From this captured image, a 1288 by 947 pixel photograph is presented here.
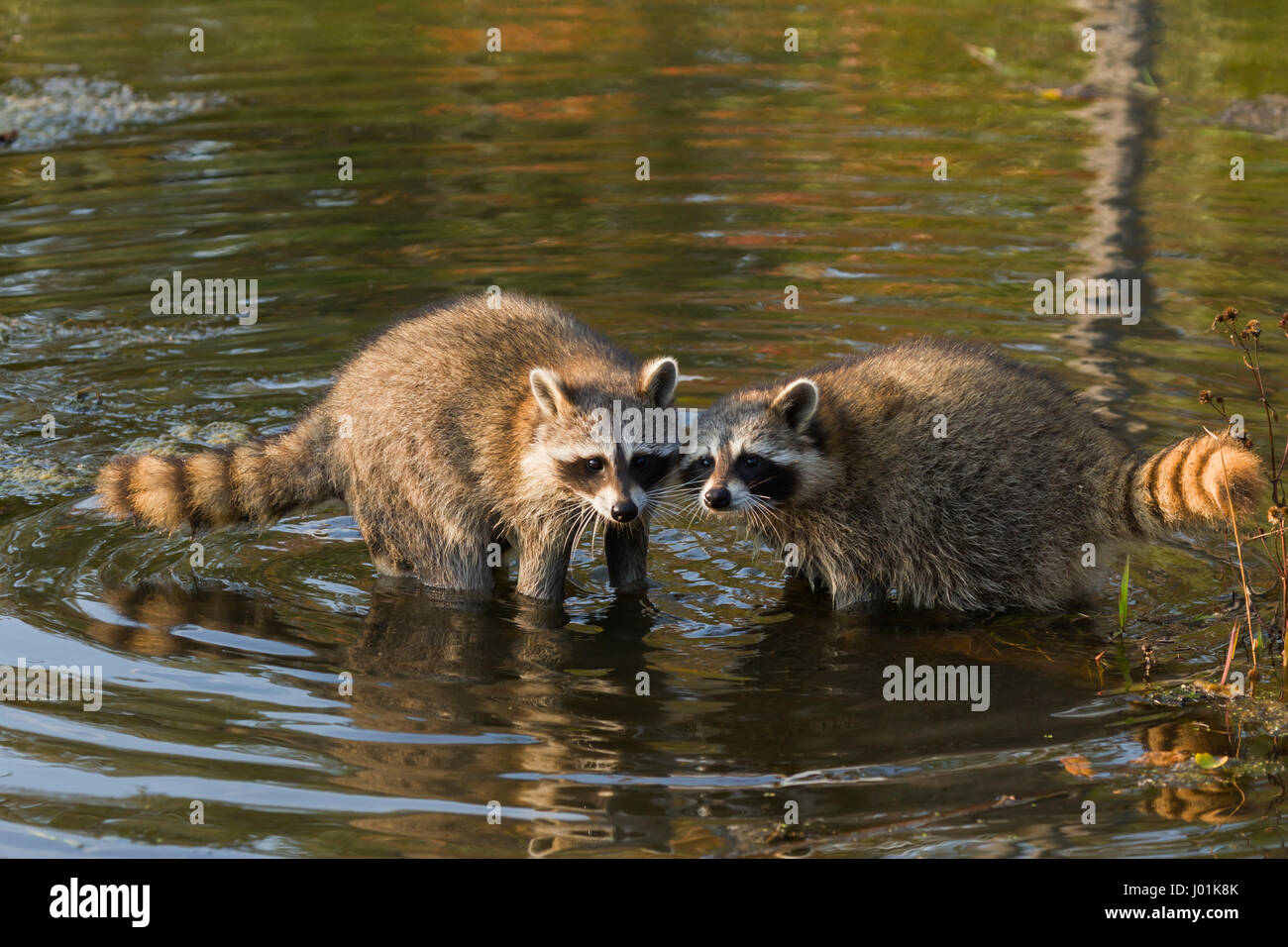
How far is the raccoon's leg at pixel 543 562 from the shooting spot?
21.3 ft

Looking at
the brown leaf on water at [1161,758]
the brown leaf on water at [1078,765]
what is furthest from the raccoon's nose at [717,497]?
the brown leaf on water at [1161,758]

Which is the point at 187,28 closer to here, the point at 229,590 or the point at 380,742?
the point at 229,590

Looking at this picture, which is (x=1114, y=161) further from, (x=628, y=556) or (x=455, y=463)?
(x=455, y=463)

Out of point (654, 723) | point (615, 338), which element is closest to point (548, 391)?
point (654, 723)

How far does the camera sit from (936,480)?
20.4 ft

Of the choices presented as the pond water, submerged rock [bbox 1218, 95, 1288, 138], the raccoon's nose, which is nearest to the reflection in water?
the pond water

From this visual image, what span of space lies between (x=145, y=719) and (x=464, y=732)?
3.73ft

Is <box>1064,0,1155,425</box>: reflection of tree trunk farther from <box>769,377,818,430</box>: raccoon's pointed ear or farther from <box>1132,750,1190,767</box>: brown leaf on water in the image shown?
<box>1132,750,1190,767</box>: brown leaf on water

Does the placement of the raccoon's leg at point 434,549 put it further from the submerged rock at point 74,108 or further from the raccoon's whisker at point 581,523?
the submerged rock at point 74,108

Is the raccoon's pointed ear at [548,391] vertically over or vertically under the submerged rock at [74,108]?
under

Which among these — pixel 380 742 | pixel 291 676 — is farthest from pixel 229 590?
pixel 380 742

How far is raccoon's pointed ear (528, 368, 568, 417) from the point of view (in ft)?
20.3

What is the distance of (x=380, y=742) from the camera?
5109 mm

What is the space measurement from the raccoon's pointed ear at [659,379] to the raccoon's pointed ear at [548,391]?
34 centimetres
